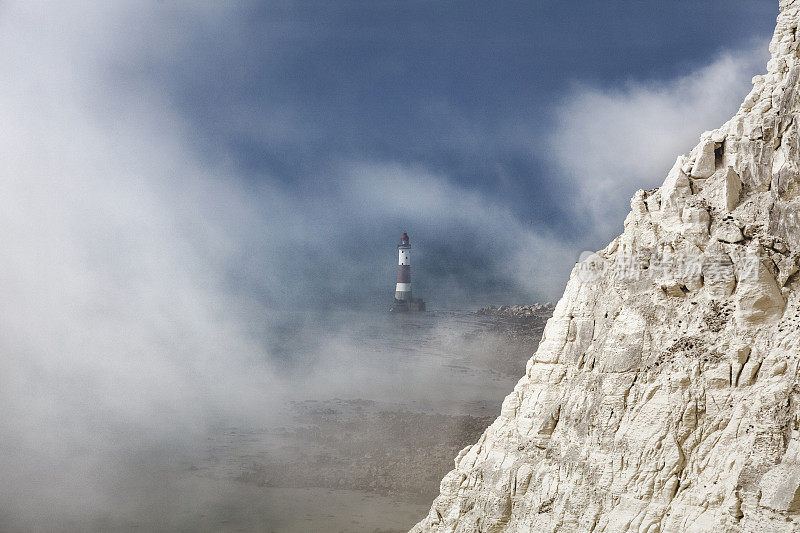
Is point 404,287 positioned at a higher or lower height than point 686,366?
higher

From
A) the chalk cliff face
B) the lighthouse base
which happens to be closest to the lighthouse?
the lighthouse base

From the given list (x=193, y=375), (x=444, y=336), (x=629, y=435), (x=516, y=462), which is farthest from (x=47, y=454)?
(x=444, y=336)

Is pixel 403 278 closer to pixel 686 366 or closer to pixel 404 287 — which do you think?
pixel 404 287

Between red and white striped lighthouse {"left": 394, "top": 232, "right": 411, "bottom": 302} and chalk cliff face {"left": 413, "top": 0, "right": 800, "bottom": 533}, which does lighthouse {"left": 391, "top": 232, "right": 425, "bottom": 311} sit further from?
chalk cliff face {"left": 413, "top": 0, "right": 800, "bottom": 533}

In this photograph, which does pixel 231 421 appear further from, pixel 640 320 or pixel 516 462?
pixel 640 320

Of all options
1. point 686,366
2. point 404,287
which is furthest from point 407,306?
point 686,366

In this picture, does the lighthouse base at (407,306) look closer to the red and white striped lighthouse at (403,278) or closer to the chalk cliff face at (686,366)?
the red and white striped lighthouse at (403,278)

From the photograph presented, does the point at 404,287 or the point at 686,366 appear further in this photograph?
the point at 404,287
